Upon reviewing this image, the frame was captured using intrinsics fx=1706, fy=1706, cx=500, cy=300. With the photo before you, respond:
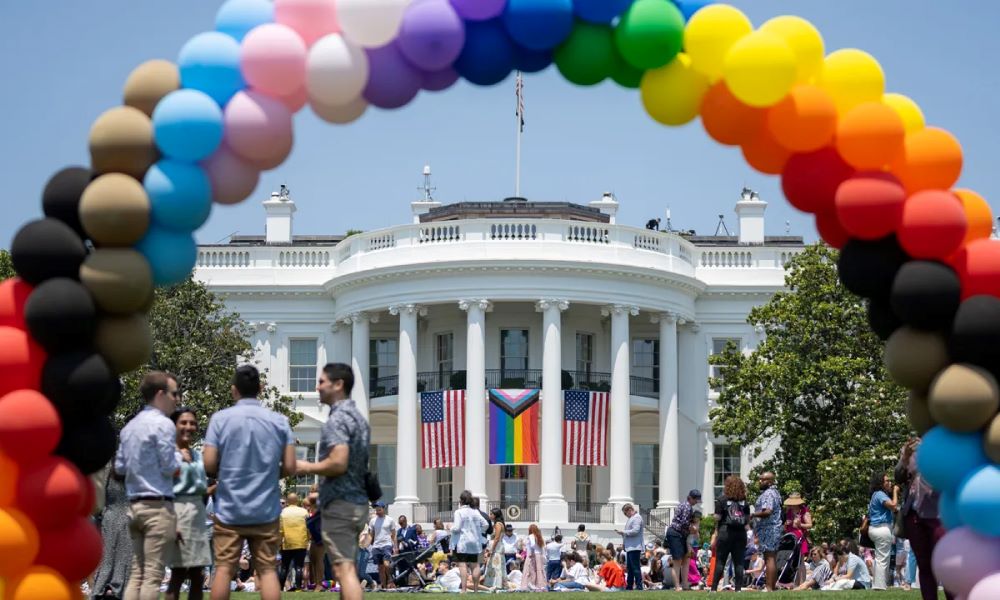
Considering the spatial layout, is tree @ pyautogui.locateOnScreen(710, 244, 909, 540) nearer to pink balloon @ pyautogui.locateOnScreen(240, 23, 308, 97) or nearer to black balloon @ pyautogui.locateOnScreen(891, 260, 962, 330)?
black balloon @ pyautogui.locateOnScreen(891, 260, 962, 330)

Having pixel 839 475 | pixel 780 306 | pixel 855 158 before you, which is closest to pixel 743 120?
pixel 855 158

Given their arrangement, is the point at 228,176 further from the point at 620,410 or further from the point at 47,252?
the point at 620,410

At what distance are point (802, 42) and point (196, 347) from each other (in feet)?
105

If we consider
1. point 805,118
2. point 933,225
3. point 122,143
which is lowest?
point 933,225

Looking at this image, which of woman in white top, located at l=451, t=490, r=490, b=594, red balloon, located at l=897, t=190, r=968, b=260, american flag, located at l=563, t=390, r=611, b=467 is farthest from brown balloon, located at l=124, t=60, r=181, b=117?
american flag, located at l=563, t=390, r=611, b=467

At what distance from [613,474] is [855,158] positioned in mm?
36662

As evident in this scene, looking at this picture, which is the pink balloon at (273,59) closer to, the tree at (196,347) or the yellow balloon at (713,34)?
the yellow balloon at (713,34)

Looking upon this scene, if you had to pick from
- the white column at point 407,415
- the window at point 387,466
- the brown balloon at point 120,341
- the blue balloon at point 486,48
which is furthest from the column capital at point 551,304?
the brown balloon at point 120,341

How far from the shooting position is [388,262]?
50.7 m

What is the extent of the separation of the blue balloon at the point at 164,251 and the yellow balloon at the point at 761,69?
14.3 feet

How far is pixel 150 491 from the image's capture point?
41.3 ft

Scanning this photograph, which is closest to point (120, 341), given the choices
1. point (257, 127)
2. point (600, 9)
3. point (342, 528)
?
point (257, 127)

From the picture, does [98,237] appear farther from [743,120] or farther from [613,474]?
[613,474]

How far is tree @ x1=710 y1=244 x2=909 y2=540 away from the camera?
39.3 meters
